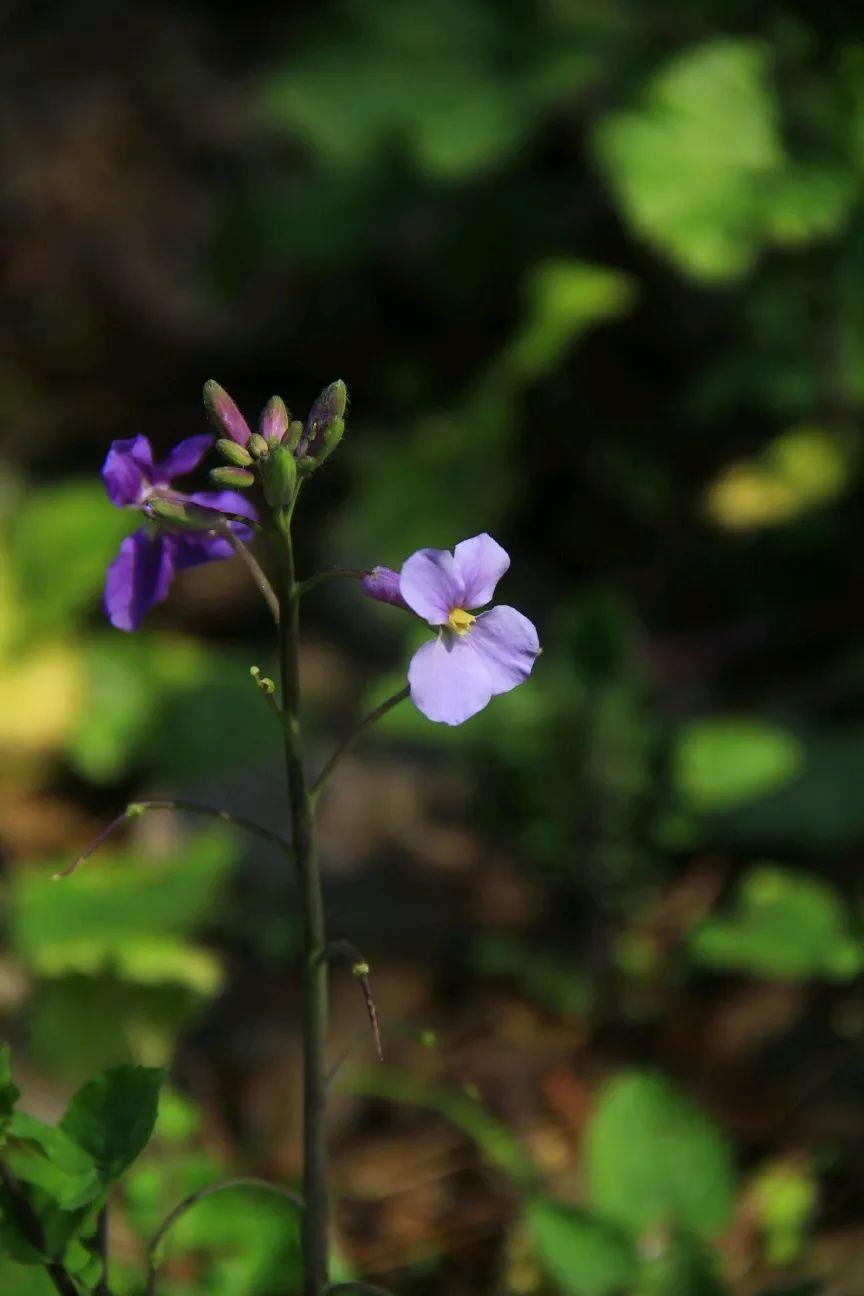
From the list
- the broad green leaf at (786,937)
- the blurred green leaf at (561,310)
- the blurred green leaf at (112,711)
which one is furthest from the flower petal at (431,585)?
the blurred green leaf at (561,310)

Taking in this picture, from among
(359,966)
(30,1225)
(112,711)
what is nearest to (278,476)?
(359,966)

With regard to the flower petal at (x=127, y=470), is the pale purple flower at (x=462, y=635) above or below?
below

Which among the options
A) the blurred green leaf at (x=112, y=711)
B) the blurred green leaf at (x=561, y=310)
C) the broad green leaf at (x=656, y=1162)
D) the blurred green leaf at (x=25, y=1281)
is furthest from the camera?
the blurred green leaf at (x=561, y=310)

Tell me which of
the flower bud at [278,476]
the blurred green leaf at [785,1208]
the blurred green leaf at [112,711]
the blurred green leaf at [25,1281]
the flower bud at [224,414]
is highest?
the blurred green leaf at [112,711]

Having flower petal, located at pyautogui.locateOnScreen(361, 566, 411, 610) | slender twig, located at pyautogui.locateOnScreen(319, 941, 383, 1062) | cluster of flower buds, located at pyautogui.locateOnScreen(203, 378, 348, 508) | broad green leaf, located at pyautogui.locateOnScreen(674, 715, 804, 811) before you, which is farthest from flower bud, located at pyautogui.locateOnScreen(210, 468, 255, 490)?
broad green leaf, located at pyautogui.locateOnScreen(674, 715, 804, 811)

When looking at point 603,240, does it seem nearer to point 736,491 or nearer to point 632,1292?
point 736,491

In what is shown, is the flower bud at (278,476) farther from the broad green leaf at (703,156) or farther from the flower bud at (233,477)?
the broad green leaf at (703,156)

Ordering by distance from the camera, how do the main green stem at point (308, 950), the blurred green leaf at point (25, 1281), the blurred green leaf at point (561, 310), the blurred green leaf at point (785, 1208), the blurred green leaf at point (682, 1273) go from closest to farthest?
1. the main green stem at point (308, 950)
2. the blurred green leaf at point (25, 1281)
3. the blurred green leaf at point (682, 1273)
4. the blurred green leaf at point (785, 1208)
5. the blurred green leaf at point (561, 310)
